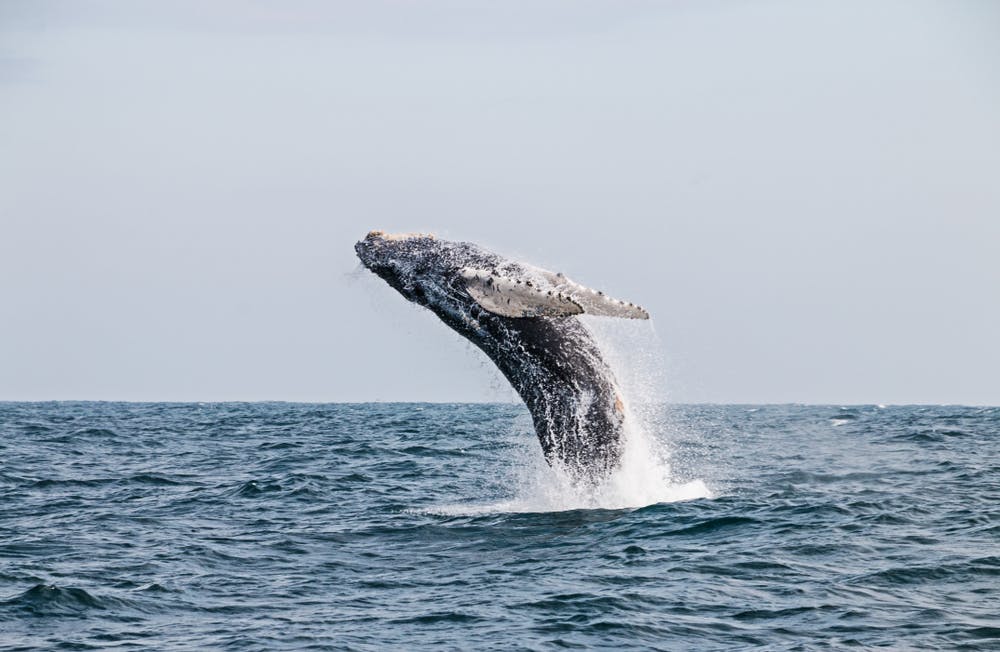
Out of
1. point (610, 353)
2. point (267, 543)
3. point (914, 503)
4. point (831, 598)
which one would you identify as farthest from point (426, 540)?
point (914, 503)

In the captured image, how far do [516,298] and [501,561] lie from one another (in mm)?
2488

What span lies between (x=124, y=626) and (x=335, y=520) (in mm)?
4701

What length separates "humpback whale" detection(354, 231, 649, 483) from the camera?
11.7m

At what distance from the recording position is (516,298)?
10742 mm

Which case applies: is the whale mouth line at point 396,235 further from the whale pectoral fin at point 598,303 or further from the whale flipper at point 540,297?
the whale pectoral fin at point 598,303

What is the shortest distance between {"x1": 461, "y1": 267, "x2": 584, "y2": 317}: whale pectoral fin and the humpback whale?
0.33 metres

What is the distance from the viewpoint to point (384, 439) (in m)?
29.7

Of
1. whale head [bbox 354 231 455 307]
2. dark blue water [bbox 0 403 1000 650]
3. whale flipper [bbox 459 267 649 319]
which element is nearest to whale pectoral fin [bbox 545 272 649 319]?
whale flipper [bbox 459 267 649 319]

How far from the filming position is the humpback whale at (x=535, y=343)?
1167 centimetres

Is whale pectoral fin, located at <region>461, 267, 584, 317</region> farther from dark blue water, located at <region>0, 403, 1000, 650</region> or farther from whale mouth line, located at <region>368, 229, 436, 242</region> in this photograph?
dark blue water, located at <region>0, 403, 1000, 650</region>

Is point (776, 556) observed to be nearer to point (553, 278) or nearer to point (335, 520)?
point (553, 278)

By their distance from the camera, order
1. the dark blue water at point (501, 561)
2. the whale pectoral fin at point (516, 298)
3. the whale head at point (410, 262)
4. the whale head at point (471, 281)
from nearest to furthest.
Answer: the dark blue water at point (501, 561)
the whale pectoral fin at point (516, 298)
the whale head at point (471, 281)
the whale head at point (410, 262)

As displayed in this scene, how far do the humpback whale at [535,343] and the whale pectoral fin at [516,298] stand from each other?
1.08 ft

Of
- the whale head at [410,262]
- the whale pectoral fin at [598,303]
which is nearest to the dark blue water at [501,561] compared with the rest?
the whale pectoral fin at [598,303]
